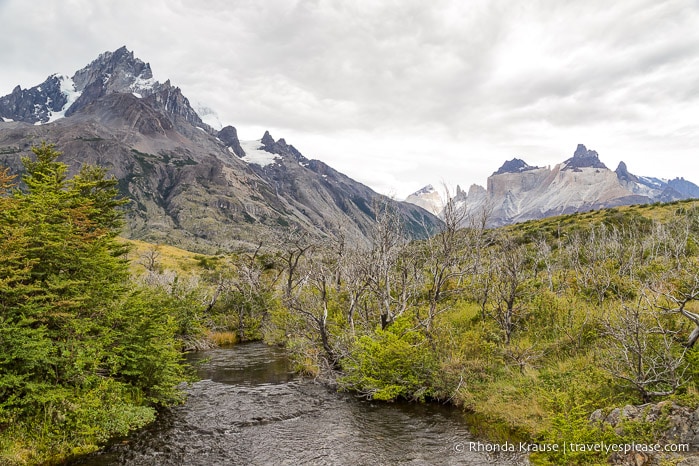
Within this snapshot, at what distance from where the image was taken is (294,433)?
49.0 ft

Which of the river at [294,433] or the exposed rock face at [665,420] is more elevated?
the exposed rock face at [665,420]

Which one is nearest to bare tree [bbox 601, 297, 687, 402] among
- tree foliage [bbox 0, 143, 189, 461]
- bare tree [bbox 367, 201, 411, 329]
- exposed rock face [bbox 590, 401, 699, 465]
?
exposed rock face [bbox 590, 401, 699, 465]

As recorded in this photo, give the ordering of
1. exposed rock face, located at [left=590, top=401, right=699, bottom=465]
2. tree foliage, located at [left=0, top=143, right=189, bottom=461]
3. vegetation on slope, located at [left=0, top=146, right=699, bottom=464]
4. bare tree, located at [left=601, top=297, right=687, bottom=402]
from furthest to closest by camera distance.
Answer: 1. tree foliage, located at [left=0, top=143, right=189, bottom=461]
2. vegetation on slope, located at [left=0, top=146, right=699, bottom=464]
3. bare tree, located at [left=601, top=297, right=687, bottom=402]
4. exposed rock face, located at [left=590, top=401, right=699, bottom=465]

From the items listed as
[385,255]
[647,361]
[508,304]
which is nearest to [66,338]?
[385,255]

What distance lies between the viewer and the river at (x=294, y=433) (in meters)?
12.6

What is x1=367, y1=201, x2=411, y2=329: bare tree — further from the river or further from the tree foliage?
the tree foliage

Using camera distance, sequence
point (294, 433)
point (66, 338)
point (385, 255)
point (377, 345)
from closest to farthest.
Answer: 1. point (66, 338)
2. point (294, 433)
3. point (377, 345)
4. point (385, 255)

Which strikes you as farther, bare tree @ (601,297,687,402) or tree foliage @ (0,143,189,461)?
tree foliage @ (0,143,189,461)

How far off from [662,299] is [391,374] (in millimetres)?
11733

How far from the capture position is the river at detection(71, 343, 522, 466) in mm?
12625

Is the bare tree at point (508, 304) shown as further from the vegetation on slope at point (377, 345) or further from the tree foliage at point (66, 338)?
the tree foliage at point (66, 338)

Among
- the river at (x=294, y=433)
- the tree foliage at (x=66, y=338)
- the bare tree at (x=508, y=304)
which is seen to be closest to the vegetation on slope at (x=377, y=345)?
the tree foliage at (x=66, y=338)

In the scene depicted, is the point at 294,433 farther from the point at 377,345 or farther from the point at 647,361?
the point at 647,361

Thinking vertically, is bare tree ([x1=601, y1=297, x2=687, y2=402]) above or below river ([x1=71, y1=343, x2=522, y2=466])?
above
